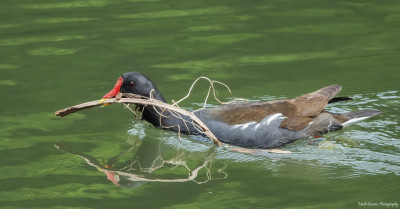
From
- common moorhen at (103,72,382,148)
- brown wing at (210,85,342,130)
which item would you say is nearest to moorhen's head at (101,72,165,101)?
common moorhen at (103,72,382,148)

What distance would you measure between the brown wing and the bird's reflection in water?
0.41 meters

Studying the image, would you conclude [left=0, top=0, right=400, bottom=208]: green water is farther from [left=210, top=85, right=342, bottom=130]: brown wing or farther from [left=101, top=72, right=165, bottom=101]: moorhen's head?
[left=101, top=72, right=165, bottom=101]: moorhen's head

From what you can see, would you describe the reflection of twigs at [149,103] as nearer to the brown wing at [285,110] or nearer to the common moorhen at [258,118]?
the common moorhen at [258,118]

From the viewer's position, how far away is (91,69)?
974cm

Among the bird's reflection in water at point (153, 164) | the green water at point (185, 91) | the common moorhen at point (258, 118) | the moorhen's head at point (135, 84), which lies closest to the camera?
the green water at point (185, 91)

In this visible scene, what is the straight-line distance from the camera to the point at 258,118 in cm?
762

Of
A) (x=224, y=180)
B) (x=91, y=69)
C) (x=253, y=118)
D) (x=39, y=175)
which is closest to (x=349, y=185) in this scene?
(x=224, y=180)

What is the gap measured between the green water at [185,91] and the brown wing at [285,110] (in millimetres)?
265

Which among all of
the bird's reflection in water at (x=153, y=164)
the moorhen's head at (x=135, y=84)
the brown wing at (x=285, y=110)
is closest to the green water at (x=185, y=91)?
the bird's reflection in water at (x=153, y=164)

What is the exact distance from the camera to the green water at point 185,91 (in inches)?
248

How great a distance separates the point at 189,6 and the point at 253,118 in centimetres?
511

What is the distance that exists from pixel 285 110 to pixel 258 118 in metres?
0.33

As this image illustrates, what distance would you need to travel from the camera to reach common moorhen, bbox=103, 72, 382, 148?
7586 millimetres

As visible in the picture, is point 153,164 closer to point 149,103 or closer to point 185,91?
point 149,103
